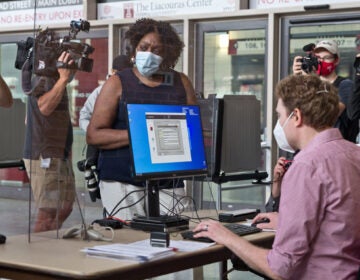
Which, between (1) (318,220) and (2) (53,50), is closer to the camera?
(1) (318,220)

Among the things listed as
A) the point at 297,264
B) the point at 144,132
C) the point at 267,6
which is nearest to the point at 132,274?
the point at 297,264

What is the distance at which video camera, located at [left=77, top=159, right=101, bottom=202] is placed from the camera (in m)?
3.85

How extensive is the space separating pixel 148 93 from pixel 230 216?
724 mm

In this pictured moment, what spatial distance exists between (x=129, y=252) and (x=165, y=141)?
92 cm

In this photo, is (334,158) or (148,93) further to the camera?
Answer: (148,93)

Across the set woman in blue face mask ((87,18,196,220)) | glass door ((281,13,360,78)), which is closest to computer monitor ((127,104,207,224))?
woman in blue face mask ((87,18,196,220))

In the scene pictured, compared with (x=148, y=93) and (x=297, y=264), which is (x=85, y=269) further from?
(x=148, y=93)

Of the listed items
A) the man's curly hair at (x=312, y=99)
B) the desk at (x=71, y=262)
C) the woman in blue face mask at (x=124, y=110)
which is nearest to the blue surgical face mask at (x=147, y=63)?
the woman in blue face mask at (x=124, y=110)

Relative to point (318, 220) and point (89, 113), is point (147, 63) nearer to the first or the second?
point (89, 113)

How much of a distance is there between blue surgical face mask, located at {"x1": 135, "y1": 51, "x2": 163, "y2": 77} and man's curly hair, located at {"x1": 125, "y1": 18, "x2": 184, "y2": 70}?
7cm

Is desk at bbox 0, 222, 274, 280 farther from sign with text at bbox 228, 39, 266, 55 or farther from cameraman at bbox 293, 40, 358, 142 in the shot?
sign with text at bbox 228, 39, 266, 55

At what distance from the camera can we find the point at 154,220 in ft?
11.2

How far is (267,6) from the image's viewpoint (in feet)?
24.5

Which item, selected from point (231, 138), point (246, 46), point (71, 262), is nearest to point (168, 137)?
point (71, 262)
